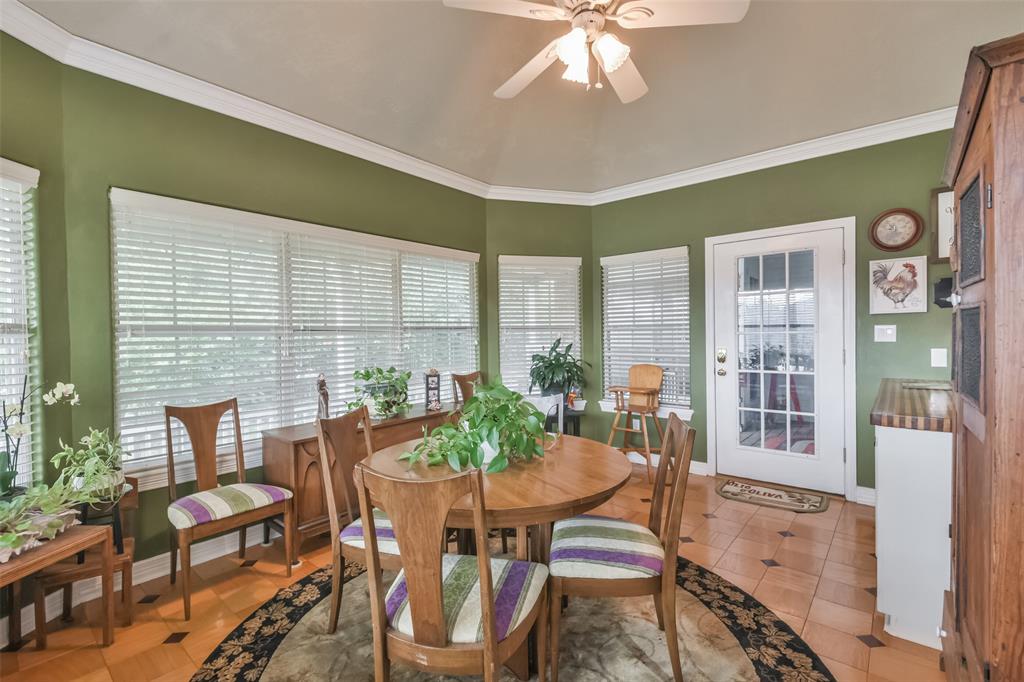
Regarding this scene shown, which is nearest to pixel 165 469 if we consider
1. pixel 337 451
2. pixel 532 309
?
pixel 337 451

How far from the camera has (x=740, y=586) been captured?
246cm

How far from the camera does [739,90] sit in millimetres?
3518

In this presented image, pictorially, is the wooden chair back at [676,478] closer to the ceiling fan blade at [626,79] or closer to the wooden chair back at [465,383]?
the ceiling fan blade at [626,79]

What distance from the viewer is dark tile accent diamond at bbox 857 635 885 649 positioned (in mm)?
2000

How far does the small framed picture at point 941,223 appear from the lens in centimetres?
324

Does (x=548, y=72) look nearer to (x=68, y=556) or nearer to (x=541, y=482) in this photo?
(x=541, y=482)

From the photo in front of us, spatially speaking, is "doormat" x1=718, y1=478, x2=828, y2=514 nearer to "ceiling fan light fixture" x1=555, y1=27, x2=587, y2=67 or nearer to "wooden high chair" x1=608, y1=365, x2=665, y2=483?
"wooden high chair" x1=608, y1=365, x2=665, y2=483

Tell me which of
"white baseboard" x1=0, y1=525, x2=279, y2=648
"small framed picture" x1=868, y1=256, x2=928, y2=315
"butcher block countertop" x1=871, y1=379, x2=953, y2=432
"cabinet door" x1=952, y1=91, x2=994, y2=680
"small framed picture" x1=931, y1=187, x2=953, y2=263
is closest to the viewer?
"cabinet door" x1=952, y1=91, x2=994, y2=680

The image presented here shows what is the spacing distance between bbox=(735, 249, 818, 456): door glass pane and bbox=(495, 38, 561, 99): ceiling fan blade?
2693 millimetres

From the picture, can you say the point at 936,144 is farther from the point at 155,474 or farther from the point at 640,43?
the point at 155,474

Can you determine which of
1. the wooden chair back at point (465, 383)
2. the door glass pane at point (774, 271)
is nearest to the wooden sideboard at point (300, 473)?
the wooden chair back at point (465, 383)

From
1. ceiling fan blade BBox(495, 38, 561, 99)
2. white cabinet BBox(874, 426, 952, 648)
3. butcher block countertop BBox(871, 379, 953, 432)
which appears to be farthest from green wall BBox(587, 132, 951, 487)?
ceiling fan blade BBox(495, 38, 561, 99)

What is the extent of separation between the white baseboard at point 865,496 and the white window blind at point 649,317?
1453mm

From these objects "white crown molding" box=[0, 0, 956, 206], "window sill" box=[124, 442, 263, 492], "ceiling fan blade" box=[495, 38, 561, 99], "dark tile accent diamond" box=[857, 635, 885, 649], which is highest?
"white crown molding" box=[0, 0, 956, 206]
